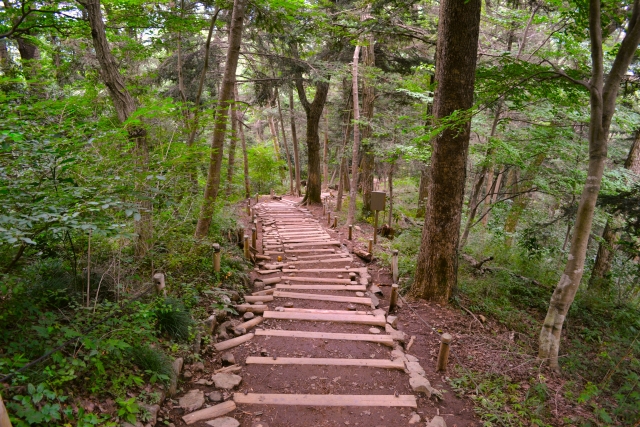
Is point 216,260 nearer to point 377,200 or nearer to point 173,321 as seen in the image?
point 173,321

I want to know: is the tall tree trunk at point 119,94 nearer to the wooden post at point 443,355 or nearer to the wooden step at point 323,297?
the wooden step at point 323,297

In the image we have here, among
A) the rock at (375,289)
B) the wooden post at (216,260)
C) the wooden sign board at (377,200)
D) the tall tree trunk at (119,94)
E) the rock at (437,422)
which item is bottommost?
the rock at (437,422)

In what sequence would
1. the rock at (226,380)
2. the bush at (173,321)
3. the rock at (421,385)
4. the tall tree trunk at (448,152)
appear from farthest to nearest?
1. the tall tree trunk at (448,152)
2. the bush at (173,321)
3. the rock at (421,385)
4. the rock at (226,380)

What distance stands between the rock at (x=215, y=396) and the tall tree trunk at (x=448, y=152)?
4.26 meters

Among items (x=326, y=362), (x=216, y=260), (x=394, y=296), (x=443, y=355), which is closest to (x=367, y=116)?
(x=394, y=296)

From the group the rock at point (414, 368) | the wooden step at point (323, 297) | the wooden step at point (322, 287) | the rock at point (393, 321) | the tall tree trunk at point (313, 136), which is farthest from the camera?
the tall tree trunk at point (313, 136)

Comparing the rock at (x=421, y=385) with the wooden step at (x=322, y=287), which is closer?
the rock at (x=421, y=385)

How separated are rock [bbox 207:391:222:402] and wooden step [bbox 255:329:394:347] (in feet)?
4.77

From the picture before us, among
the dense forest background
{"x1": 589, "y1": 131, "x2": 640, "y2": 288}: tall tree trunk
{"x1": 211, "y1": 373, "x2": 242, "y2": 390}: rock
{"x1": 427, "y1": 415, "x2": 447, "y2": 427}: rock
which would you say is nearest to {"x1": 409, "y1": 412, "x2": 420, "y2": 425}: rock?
{"x1": 427, "y1": 415, "x2": 447, "y2": 427}: rock

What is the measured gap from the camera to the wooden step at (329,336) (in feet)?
16.9

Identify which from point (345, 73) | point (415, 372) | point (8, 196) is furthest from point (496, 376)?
point (345, 73)

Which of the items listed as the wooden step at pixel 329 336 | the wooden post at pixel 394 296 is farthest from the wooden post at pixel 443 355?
the wooden post at pixel 394 296

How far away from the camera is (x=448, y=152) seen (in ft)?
19.5

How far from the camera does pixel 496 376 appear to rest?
438cm
